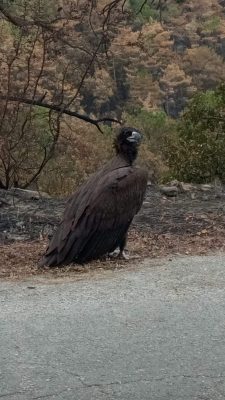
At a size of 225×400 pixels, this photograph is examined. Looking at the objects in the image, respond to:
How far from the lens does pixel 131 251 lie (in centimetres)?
790

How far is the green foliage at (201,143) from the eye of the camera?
1541 cm

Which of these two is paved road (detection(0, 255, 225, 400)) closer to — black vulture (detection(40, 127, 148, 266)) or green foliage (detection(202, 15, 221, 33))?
black vulture (detection(40, 127, 148, 266))

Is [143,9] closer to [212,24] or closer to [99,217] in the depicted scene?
[99,217]

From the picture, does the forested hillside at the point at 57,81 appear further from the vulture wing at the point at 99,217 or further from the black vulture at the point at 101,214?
the vulture wing at the point at 99,217

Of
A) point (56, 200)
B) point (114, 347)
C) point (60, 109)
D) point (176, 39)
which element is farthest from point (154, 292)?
point (176, 39)

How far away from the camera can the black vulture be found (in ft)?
23.7

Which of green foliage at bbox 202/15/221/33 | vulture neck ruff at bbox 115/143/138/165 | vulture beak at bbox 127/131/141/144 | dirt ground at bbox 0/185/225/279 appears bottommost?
dirt ground at bbox 0/185/225/279

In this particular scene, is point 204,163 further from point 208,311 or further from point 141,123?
point 141,123

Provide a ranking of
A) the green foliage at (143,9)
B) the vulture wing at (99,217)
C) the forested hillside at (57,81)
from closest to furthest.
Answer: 1. the vulture wing at (99,217)
2. the forested hillside at (57,81)
3. the green foliage at (143,9)

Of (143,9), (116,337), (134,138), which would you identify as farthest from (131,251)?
(143,9)

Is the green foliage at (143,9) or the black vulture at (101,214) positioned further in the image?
the green foliage at (143,9)

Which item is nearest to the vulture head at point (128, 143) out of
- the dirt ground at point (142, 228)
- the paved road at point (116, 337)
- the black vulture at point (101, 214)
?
the black vulture at point (101, 214)

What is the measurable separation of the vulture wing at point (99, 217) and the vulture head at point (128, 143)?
0.59 feet

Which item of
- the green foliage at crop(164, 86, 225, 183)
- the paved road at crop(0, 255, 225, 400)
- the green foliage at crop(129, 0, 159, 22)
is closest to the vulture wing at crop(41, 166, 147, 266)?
the paved road at crop(0, 255, 225, 400)
